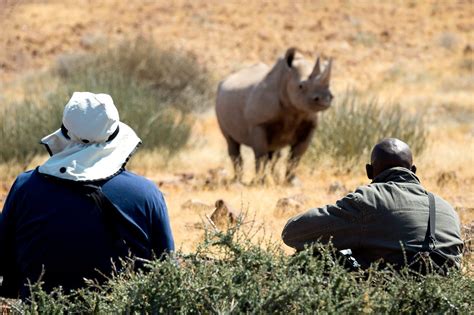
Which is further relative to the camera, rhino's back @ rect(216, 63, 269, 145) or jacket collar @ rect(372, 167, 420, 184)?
rhino's back @ rect(216, 63, 269, 145)

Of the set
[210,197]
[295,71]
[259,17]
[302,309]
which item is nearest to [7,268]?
[302,309]

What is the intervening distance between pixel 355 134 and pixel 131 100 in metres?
3.96

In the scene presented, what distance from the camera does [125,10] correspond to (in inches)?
1693

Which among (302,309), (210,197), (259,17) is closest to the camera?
(302,309)

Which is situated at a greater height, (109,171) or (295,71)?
(109,171)

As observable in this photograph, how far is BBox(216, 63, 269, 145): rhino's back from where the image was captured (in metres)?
14.6

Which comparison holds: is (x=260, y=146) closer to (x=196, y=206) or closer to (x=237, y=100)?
(x=237, y=100)

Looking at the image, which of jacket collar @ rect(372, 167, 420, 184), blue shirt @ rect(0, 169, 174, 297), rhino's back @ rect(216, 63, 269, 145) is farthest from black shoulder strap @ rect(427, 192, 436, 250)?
rhino's back @ rect(216, 63, 269, 145)

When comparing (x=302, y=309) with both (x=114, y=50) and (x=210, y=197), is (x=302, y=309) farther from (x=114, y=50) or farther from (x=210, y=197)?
(x=114, y=50)

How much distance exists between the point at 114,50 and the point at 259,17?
1899cm

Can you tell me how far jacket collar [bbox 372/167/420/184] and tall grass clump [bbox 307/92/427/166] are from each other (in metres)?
8.26

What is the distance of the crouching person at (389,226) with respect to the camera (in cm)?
545

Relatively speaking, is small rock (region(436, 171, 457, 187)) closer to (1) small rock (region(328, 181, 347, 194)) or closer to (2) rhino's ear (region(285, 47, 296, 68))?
(1) small rock (region(328, 181, 347, 194))

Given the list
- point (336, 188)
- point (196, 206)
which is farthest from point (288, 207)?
point (336, 188)
